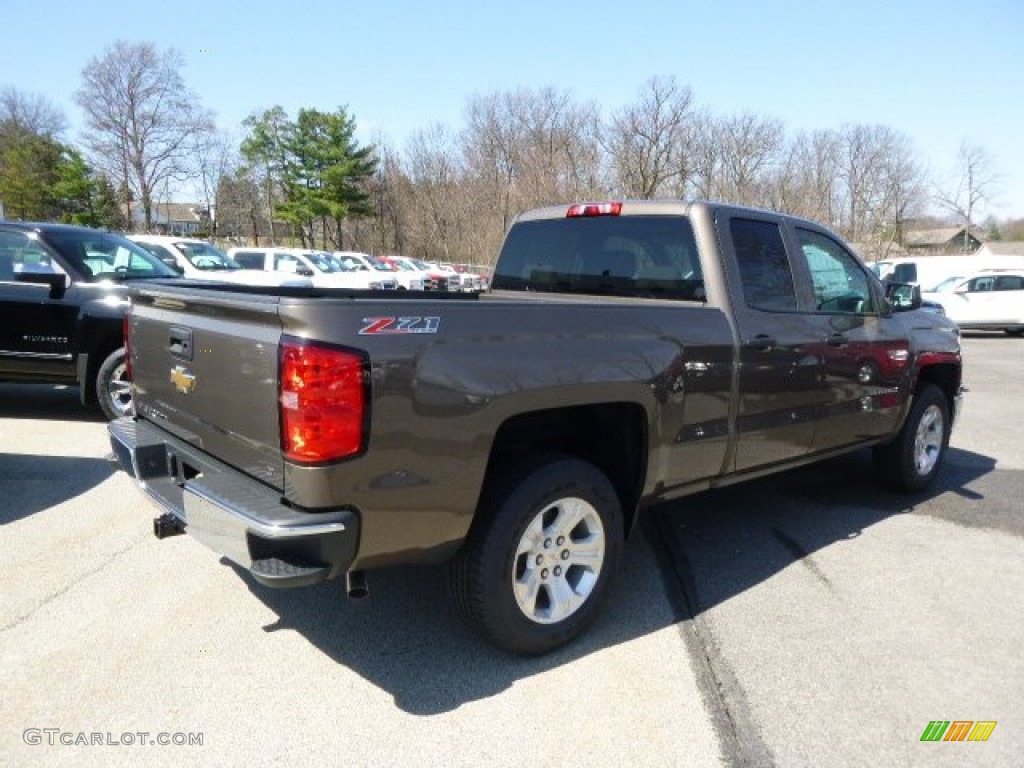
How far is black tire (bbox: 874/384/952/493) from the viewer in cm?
523

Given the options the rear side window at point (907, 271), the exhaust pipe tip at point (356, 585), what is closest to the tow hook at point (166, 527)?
the exhaust pipe tip at point (356, 585)

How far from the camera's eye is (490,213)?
52281 millimetres

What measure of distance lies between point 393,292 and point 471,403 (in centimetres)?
187

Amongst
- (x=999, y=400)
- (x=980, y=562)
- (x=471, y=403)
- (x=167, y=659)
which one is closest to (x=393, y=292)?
(x=471, y=403)

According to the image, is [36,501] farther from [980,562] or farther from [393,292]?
[980,562]

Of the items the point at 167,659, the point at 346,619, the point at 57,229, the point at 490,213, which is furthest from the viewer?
the point at 490,213

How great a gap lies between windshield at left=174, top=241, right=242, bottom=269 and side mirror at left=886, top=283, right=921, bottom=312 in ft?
40.4

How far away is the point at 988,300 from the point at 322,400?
22.3 metres

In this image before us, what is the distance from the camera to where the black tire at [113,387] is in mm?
6398

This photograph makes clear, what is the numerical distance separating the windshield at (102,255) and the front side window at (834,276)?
20.6 ft

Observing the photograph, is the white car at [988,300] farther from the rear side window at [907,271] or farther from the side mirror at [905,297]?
the side mirror at [905,297]

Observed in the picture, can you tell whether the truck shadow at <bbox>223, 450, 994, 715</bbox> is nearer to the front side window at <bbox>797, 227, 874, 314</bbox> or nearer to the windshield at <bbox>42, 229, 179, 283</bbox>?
the front side window at <bbox>797, 227, 874, 314</bbox>

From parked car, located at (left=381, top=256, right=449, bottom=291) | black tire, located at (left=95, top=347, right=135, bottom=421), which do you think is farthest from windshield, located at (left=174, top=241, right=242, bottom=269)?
parked car, located at (left=381, top=256, right=449, bottom=291)

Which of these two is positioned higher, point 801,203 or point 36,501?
point 801,203
